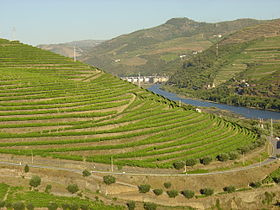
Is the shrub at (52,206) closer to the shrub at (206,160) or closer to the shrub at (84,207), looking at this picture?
the shrub at (84,207)

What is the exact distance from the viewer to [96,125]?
62.6 metres

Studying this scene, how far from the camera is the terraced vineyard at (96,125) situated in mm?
58906

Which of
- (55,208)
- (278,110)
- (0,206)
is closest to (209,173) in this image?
(55,208)

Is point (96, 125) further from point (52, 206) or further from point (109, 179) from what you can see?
point (52, 206)

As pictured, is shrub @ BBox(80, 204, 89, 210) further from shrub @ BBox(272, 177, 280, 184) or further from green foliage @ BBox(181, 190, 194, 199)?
shrub @ BBox(272, 177, 280, 184)

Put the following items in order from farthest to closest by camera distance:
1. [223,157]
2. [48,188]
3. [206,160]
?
[223,157] < [206,160] < [48,188]

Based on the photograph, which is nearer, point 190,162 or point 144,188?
point 144,188

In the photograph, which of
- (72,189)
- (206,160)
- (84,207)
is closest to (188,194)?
(206,160)

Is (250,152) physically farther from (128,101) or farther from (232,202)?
(128,101)

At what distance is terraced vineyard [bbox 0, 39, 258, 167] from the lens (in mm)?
58906

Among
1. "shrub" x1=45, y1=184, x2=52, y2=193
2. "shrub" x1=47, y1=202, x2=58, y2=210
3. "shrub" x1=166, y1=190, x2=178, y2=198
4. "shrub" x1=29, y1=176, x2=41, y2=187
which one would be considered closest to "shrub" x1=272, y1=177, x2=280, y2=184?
"shrub" x1=166, y1=190, x2=178, y2=198

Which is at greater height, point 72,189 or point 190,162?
point 190,162

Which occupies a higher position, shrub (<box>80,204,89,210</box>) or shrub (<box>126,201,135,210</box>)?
shrub (<box>80,204,89,210</box>)

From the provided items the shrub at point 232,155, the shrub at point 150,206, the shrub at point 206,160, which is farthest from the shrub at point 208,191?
the shrub at point 232,155
